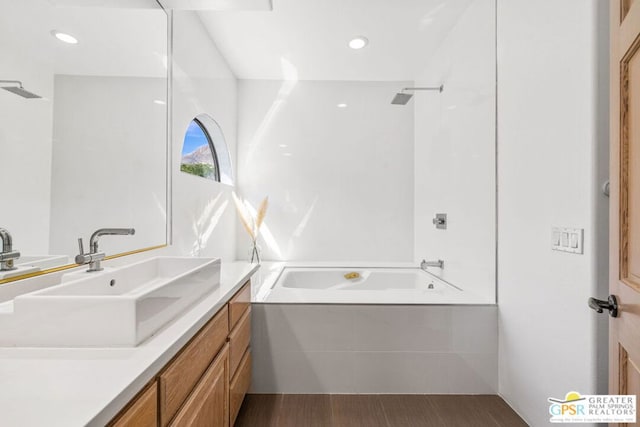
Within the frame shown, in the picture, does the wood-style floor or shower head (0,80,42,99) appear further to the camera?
the wood-style floor

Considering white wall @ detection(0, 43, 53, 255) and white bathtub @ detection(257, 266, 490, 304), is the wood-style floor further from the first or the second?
white wall @ detection(0, 43, 53, 255)

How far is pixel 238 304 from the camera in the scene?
5.39ft

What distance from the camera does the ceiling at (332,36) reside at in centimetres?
229

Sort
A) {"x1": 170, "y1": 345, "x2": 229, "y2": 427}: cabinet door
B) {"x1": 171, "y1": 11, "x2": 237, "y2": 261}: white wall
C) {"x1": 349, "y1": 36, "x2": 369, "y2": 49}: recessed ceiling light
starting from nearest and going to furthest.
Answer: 1. {"x1": 170, "y1": 345, "x2": 229, "y2": 427}: cabinet door
2. {"x1": 171, "y1": 11, "x2": 237, "y2": 261}: white wall
3. {"x1": 349, "y1": 36, "x2": 369, "y2": 49}: recessed ceiling light

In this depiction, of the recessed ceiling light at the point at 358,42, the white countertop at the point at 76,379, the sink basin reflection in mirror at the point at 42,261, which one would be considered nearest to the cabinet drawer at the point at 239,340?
the white countertop at the point at 76,379

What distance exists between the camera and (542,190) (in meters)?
1.58

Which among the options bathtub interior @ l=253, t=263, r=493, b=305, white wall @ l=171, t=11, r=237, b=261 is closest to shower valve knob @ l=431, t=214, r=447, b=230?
bathtub interior @ l=253, t=263, r=493, b=305

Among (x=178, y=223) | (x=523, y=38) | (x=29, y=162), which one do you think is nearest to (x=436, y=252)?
(x=523, y=38)

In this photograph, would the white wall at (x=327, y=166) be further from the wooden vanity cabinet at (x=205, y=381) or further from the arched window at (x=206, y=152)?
the wooden vanity cabinet at (x=205, y=381)

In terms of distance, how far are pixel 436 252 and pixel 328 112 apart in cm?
182

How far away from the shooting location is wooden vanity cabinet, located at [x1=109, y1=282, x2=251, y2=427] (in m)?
0.78

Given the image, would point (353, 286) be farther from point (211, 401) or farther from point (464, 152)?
point (211, 401)

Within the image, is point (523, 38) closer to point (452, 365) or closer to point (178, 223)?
point (452, 365)

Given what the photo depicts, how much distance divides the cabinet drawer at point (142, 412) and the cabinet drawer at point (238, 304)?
0.71 meters
